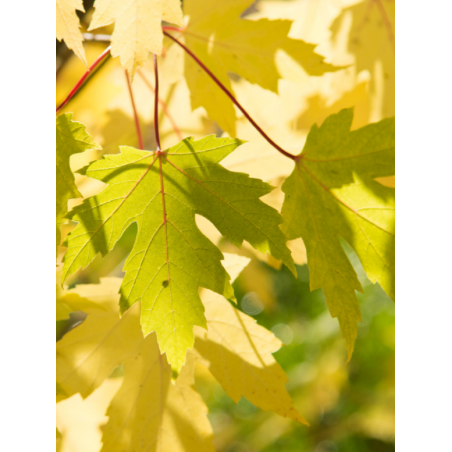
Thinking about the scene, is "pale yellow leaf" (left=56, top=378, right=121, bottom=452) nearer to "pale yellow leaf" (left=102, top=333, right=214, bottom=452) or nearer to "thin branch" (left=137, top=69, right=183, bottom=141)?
"pale yellow leaf" (left=102, top=333, right=214, bottom=452)

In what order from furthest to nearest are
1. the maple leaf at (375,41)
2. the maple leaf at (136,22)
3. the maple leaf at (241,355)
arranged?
the maple leaf at (375,41), the maple leaf at (241,355), the maple leaf at (136,22)

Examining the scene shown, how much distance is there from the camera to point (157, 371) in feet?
2.06

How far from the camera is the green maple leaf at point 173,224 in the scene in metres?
0.45

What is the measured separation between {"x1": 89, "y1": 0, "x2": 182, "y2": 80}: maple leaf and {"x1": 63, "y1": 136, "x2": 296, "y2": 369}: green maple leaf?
0.11 m

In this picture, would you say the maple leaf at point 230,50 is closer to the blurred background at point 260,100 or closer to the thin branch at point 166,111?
the blurred background at point 260,100

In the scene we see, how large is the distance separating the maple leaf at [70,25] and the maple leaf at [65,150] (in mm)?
76

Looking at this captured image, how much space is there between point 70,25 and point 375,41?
56 centimetres

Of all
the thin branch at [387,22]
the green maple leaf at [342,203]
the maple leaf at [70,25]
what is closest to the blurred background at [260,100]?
the thin branch at [387,22]
